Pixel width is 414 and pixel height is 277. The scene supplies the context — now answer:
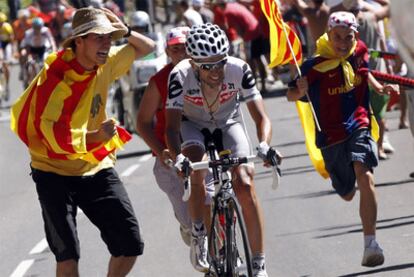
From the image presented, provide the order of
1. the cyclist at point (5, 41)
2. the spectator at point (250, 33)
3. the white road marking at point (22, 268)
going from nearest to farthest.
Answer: the white road marking at point (22, 268) < the spectator at point (250, 33) < the cyclist at point (5, 41)

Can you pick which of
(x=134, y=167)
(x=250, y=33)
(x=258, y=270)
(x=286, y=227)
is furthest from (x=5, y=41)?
(x=258, y=270)

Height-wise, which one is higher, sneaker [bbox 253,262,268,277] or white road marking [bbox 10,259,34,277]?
sneaker [bbox 253,262,268,277]

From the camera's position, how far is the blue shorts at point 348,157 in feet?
31.1

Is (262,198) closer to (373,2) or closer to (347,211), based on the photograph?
(347,211)

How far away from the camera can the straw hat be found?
7.45 metres

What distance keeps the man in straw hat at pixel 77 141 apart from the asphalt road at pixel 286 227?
2113mm

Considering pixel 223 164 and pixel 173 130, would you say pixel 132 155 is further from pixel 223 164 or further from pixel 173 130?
pixel 223 164

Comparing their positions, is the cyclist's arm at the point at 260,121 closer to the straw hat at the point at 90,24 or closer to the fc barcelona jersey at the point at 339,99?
the straw hat at the point at 90,24

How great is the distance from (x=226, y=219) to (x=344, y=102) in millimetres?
2157

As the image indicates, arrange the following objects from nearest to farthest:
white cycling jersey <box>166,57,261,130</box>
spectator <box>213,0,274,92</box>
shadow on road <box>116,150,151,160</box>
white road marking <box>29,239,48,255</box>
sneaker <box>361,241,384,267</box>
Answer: white cycling jersey <box>166,57,261,130</box> → sneaker <box>361,241,384,267</box> → white road marking <box>29,239,48,255</box> → shadow on road <box>116,150,151,160</box> → spectator <box>213,0,274,92</box>

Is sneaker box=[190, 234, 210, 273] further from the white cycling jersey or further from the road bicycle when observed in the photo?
the white cycling jersey

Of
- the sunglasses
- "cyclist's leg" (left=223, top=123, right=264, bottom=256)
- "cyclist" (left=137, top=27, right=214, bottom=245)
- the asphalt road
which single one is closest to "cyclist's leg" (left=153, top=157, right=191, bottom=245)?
"cyclist" (left=137, top=27, right=214, bottom=245)

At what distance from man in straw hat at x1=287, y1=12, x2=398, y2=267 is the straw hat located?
2.25m

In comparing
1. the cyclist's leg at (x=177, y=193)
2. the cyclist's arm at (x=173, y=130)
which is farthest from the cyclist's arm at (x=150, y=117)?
the cyclist's leg at (x=177, y=193)
